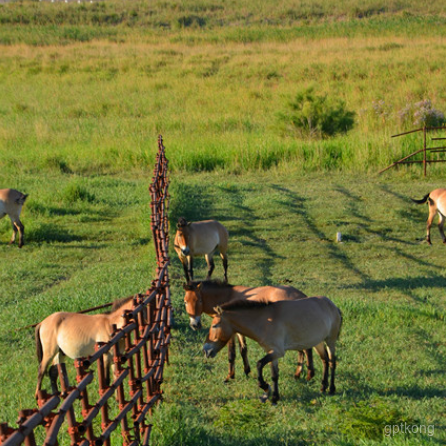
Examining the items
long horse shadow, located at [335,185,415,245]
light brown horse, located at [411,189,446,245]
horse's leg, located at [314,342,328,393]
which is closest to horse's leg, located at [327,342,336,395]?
horse's leg, located at [314,342,328,393]

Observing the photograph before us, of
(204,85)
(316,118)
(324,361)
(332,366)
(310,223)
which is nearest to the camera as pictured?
(332,366)

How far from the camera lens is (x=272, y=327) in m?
5.29

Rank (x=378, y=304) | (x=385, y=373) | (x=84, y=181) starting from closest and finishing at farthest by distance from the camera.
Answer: (x=385, y=373) < (x=378, y=304) < (x=84, y=181)

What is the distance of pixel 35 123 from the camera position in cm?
2238

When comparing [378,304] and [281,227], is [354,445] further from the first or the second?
[281,227]

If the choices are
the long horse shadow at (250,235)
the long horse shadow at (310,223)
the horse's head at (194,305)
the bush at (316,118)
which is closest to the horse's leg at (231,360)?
the horse's head at (194,305)

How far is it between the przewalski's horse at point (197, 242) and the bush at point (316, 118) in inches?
451

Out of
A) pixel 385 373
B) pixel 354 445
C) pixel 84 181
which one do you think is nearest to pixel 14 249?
pixel 84 181

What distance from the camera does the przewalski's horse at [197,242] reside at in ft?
28.8

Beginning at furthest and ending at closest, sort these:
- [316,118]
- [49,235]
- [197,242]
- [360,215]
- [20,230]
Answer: [316,118]
[360,215]
[49,235]
[20,230]
[197,242]

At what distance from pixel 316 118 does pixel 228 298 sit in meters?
15.2

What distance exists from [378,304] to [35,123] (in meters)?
17.7

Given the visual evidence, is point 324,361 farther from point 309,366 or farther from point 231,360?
point 231,360

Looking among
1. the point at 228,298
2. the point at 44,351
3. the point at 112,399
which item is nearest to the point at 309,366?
the point at 228,298
